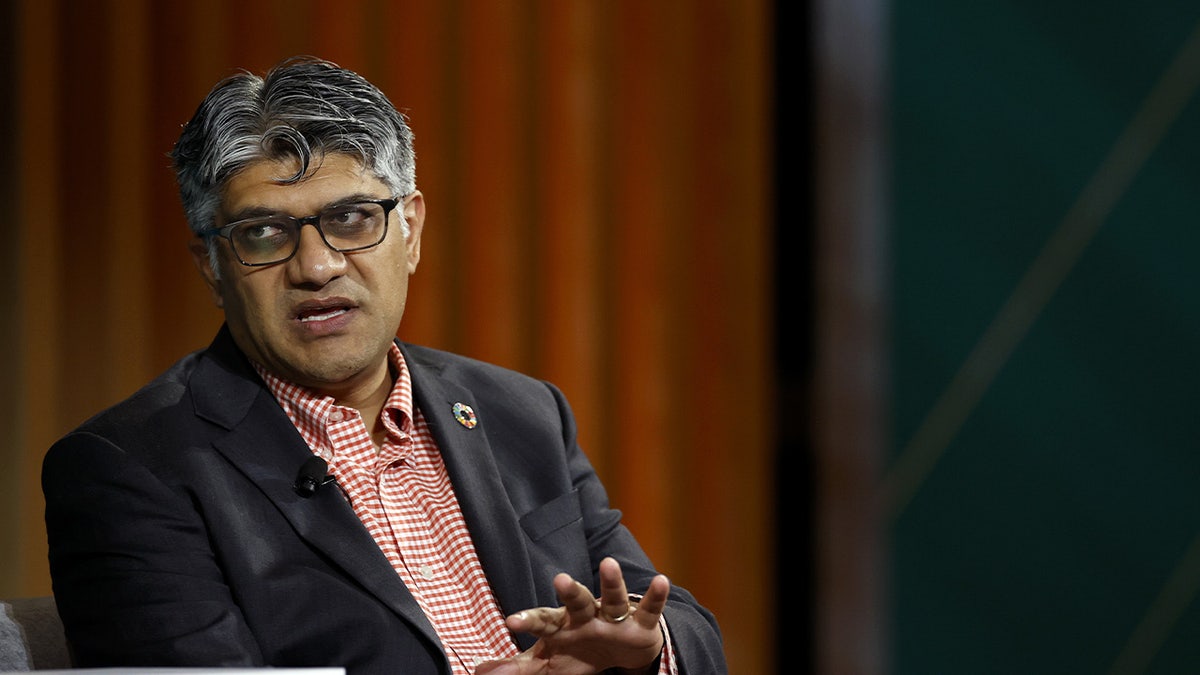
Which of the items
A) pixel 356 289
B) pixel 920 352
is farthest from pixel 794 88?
pixel 356 289

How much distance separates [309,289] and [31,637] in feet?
1.88

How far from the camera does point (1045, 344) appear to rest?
3092 millimetres

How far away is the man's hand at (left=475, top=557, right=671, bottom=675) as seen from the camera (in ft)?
4.89

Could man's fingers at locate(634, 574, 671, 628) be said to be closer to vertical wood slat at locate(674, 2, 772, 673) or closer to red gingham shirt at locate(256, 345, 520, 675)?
red gingham shirt at locate(256, 345, 520, 675)

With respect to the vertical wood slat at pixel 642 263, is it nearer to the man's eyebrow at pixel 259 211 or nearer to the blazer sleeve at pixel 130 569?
the man's eyebrow at pixel 259 211

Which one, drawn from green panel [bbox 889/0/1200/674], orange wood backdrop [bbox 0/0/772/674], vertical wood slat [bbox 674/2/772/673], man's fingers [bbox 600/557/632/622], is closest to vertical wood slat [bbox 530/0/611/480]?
orange wood backdrop [bbox 0/0/772/674]

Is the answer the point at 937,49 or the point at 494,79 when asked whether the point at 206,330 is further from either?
the point at 937,49

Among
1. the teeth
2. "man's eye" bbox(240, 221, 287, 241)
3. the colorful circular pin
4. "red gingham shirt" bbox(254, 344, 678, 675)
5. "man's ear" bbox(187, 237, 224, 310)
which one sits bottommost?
"red gingham shirt" bbox(254, 344, 678, 675)

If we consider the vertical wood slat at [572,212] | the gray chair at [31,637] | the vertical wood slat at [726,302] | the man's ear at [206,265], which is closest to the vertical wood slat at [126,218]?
the vertical wood slat at [572,212]

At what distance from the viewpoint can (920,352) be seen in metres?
3.05

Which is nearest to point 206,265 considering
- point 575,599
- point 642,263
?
point 575,599

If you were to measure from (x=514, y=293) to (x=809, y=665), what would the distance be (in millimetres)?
1172

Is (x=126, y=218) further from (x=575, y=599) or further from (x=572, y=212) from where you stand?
(x=575, y=599)

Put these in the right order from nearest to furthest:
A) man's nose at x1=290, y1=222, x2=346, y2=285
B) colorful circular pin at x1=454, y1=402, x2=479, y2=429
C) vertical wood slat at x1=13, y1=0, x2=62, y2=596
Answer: man's nose at x1=290, y1=222, x2=346, y2=285
colorful circular pin at x1=454, y1=402, x2=479, y2=429
vertical wood slat at x1=13, y1=0, x2=62, y2=596
